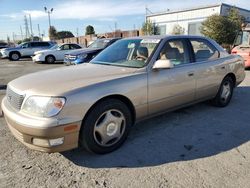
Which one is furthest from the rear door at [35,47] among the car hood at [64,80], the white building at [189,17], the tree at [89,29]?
the tree at [89,29]

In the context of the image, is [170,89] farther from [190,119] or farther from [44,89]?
[44,89]

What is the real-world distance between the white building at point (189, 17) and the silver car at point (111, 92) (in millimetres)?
27072

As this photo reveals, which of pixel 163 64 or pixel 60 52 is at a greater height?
pixel 163 64

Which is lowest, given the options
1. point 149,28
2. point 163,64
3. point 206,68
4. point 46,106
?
point 46,106

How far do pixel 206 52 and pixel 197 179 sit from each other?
2.93 meters

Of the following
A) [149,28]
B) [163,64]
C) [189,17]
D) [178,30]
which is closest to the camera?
[163,64]

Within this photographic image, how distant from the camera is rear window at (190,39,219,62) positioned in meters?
4.81

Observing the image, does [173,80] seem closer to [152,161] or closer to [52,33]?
[152,161]

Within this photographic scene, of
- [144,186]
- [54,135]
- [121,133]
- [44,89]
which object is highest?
[44,89]

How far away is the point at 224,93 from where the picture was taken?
5562mm

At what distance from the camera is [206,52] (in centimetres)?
508

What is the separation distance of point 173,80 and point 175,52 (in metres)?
0.61

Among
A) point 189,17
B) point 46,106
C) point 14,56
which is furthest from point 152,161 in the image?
point 189,17

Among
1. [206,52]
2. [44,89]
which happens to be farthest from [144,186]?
[206,52]
